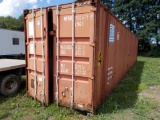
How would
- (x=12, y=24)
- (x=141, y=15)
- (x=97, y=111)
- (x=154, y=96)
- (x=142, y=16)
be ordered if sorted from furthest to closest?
(x=12, y=24) < (x=141, y=15) < (x=142, y=16) < (x=154, y=96) < (x=97, y=111)

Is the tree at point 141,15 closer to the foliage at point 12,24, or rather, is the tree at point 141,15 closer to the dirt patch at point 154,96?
the foliage at point 12,24

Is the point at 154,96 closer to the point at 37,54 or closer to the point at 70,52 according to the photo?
the point at 70,52

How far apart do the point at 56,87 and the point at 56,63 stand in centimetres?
65

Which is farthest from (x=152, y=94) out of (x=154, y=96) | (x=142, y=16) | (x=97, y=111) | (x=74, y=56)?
(x=142, y=16)

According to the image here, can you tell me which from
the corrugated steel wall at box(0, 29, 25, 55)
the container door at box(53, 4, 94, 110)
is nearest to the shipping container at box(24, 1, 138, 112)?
the container door at box(53, 4, 94, 110)

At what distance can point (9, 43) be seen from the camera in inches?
624

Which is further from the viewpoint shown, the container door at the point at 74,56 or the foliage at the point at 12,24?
the foliage at the point at 12,24

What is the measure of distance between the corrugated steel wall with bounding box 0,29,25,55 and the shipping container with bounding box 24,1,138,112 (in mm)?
12094

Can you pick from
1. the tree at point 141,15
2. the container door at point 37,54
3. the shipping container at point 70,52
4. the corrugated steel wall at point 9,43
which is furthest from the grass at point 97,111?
the tree at point 141,15

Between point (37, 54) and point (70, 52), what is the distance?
1.14 meters

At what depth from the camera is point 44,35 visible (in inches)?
160

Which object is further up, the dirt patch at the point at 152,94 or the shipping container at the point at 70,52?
the shipping container at the point at 70,52

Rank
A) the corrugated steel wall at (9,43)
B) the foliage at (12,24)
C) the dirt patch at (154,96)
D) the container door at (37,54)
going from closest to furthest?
the dirt patch at (154,96) → the container door at (37,54) → the corrugated steel wall at (9,43) → the foliage at (12,24)

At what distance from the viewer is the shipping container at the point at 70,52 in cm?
354
